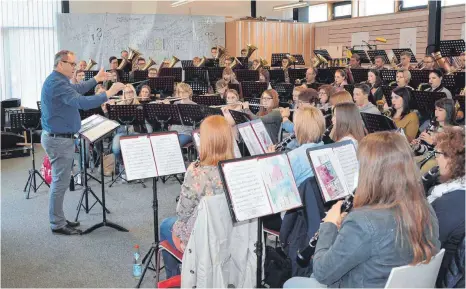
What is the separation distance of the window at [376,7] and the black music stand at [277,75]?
523 centimetres

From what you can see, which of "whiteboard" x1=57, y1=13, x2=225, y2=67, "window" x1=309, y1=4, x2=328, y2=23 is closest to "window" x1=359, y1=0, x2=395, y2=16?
"window" x1=309, y1=4, x2=328, y2=23

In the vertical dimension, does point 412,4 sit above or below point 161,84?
above

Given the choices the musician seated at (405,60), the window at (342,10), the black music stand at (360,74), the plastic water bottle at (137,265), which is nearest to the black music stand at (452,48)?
the musician seated at (405,60)

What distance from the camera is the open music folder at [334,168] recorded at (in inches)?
121

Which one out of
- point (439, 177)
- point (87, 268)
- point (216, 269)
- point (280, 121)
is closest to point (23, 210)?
point (87, 268)

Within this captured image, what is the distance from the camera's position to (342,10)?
658 inches

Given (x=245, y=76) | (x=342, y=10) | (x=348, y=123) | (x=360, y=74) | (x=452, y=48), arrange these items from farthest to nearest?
1. (x=342, y=10)
2. (x=245, y=76)
3. (x=452, y=48)
4. (x=360, y=74)
5. (x=348, y=123)

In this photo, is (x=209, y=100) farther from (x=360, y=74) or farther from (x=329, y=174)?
(x=329, y=174)

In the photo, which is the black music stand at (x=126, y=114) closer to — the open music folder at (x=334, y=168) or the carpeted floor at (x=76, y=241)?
the carpeted floor at (x=76, y=241)

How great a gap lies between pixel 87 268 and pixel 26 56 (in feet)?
34.5

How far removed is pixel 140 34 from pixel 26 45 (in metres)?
3.25

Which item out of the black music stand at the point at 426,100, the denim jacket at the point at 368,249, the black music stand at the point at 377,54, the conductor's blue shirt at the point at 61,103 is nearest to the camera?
the denim jacket at the point at 368,249

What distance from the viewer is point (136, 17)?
48.6 feet

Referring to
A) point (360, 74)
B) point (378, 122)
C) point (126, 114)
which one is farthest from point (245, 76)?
point (378, 122)
